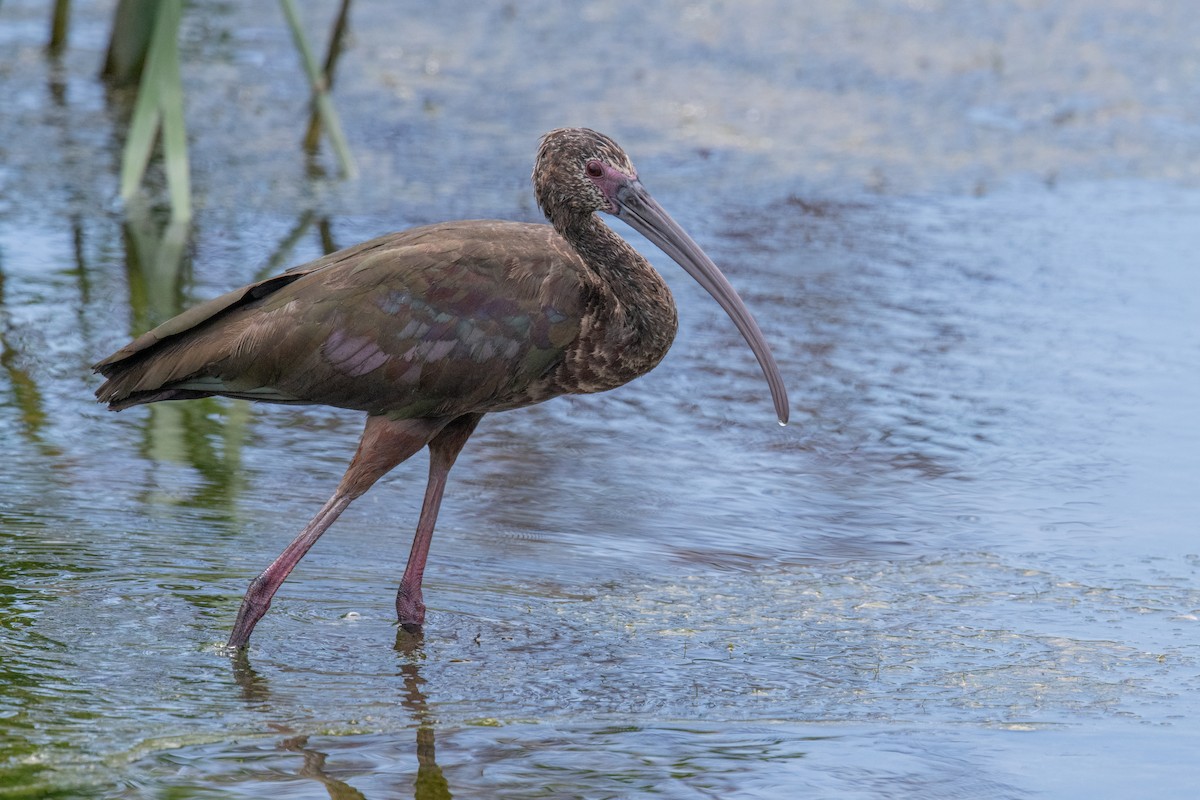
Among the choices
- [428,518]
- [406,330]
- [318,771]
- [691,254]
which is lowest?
[318,771]

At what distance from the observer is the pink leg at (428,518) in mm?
5406

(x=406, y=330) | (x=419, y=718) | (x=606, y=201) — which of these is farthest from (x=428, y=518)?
(x=606, y=201)

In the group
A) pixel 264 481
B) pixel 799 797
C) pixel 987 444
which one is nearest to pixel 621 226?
pixel 987 444

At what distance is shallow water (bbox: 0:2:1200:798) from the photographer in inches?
187

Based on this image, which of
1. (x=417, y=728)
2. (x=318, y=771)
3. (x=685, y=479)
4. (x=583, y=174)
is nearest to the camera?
(x=318, y=771)

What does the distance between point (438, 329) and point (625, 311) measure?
549 millimetres

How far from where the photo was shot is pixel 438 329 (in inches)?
204

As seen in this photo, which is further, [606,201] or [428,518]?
[428,518]

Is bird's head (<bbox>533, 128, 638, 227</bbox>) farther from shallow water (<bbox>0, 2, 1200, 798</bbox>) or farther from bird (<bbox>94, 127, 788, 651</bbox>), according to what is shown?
shallow water (<bbox>0, 2, 1200, 798</bbox>)

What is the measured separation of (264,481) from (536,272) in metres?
1.87

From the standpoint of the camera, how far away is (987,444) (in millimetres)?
7457

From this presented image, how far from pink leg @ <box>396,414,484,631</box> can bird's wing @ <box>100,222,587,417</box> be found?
0.29 metres

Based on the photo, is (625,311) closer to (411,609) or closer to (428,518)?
(428,518)

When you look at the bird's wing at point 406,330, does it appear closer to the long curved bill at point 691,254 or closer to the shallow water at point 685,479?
the long curved bill at point 691,254
